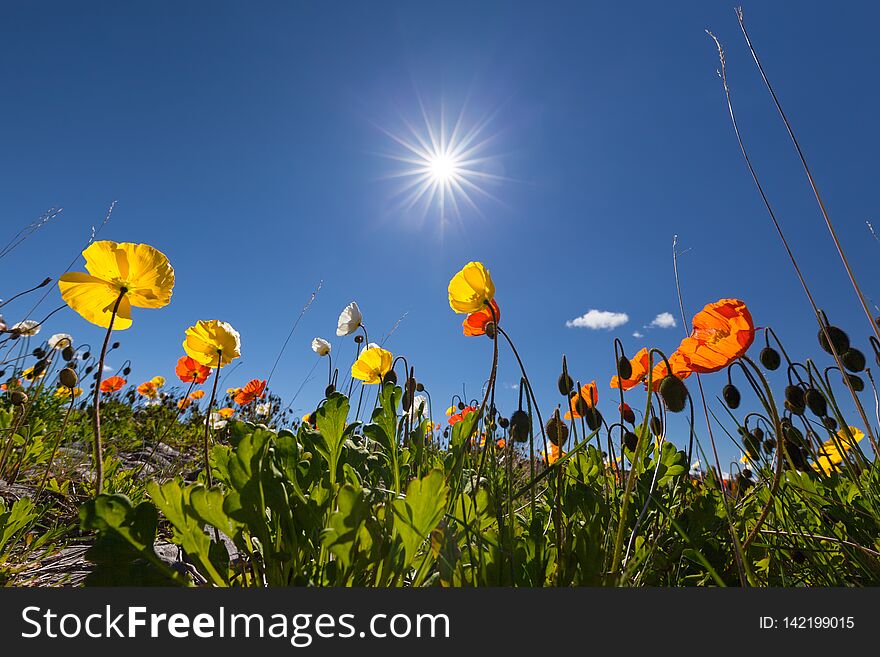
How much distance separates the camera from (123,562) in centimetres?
103

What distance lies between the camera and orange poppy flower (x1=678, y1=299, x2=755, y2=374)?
1.35 metres

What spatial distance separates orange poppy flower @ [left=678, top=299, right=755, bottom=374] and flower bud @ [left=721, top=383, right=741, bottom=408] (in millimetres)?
527

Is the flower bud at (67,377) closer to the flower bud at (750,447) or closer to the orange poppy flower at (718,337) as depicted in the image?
the orange poppy flower at (718,337)

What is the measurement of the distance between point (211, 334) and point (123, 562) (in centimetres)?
127

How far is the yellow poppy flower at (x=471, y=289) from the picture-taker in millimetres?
1647

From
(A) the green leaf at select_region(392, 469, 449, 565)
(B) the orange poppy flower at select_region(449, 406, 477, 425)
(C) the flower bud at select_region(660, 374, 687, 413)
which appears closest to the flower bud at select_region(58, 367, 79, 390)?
(B) the orange poppy flower at select_region(449, 406, 477, 425)

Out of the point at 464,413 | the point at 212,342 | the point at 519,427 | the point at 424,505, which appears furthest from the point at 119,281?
the point at 464,413

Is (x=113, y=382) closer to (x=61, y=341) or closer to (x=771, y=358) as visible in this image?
(x=61, y=341)

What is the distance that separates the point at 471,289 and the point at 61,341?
3.49m

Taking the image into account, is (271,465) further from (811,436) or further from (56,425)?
(56,425)

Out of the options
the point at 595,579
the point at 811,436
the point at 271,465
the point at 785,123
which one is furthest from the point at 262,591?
the point at 811,436

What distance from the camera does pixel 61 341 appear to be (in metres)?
3.59

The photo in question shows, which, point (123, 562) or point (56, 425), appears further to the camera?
point (56, 425)

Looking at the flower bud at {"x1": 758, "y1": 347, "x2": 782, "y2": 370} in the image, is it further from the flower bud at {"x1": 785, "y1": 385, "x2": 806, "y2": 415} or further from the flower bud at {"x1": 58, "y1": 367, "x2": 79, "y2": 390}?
the flower bud at {"x1": 58, "y1": 367, "x2": 79, "y2": 390}
